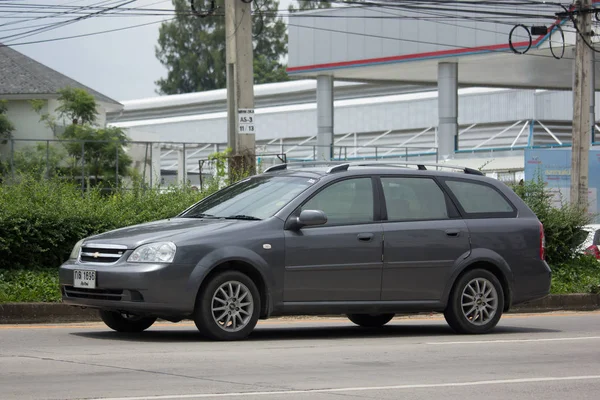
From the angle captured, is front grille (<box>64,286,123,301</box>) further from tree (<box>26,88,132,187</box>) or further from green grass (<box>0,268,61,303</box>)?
tree (<box>26,88,132,187</box>)

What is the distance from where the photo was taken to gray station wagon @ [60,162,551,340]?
389 inches

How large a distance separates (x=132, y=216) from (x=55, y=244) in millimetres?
1441

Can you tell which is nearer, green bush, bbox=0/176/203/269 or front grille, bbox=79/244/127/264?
front grille, bbox=79/244/127/264

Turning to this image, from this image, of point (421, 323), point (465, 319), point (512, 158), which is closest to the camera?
point (465, 319)

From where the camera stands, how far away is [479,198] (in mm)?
11945

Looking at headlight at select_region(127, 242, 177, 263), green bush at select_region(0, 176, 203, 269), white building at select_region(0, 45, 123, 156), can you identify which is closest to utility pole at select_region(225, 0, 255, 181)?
green bush at select_region(0, 176, 203, 269)

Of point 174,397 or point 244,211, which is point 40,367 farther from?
point 244,211

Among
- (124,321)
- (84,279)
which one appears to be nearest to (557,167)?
(124,321)

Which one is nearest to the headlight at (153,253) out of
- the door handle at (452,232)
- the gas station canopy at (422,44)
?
the door handle at (452,232)

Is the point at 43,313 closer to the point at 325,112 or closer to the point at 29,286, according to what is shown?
the point at 29,286

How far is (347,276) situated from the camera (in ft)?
35.4

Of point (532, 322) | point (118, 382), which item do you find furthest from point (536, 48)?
point (118, 382)

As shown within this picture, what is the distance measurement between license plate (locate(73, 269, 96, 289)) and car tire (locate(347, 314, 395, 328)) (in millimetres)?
3553

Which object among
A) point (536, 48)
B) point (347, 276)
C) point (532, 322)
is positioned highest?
point (536, 48)
